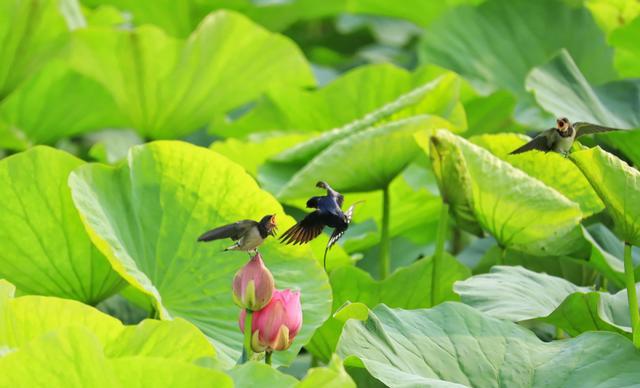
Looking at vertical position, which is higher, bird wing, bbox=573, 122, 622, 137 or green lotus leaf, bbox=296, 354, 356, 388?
bird wing, bbox=573, 122, 622, 137

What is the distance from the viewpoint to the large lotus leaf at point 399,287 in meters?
1.05

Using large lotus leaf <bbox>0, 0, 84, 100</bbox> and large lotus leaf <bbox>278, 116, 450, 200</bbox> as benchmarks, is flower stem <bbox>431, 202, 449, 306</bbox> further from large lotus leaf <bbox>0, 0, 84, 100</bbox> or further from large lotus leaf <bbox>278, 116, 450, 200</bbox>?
large lotus leaf <bbox>0, 0, 84, 100</bbox>

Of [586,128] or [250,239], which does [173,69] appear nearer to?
[586,128]

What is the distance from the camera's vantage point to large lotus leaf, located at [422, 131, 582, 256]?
995mm

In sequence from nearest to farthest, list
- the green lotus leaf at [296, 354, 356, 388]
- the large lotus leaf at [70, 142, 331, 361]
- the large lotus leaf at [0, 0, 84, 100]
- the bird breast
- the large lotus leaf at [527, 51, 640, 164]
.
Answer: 1. the green lotus leaf at [296, 354, 356, 388]
2. the bird breast
3. the large lotus leaf at [70, 142, 331, 361]
4. the large lotus leaf at [527, 51, 640, 164]
5. the large lotus leaf at [0, 0, 84, 100]

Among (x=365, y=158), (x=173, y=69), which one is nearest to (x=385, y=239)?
(x=365, y=158)

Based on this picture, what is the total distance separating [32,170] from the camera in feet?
3.26

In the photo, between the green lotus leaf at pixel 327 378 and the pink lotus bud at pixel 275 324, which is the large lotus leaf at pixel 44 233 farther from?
the green lotus leaf at pixel 327 378

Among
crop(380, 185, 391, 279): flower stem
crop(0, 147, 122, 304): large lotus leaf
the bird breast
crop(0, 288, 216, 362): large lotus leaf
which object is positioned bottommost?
crop(380, 185, 391, 279): flower stem

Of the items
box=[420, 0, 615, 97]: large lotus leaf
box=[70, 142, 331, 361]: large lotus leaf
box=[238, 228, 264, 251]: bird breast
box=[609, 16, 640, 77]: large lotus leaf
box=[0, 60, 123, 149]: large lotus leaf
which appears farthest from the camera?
box=[420, 0, 615, 97]: large lotus leaf

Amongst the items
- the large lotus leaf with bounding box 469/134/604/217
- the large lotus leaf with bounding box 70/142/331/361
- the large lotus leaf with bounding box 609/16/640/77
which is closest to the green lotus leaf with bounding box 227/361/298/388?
the large lotus leaf with bounding box 70/142/331/361

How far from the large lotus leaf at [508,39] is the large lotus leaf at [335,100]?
242mm

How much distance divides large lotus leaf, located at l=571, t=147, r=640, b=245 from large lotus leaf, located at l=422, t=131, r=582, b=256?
169 mm

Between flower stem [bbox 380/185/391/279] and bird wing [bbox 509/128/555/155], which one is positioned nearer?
bird wing [bbox 509/128/555/155]
